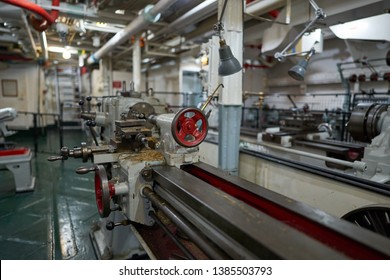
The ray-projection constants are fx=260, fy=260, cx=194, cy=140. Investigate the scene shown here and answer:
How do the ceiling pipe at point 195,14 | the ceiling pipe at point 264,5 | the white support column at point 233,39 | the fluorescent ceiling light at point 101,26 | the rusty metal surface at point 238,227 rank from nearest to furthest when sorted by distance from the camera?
the rusty metal surface at point 238,227 → the white support column at point 233,39 → the ceiling pipe at point 264,5 → the ceiling pipe at point 195,14 → the fluorescent ceiling light at point 101,26

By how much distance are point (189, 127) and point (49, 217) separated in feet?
5.99

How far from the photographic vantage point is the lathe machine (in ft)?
2.14

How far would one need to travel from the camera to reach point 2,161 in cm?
265

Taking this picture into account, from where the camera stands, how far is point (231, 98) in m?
2.04

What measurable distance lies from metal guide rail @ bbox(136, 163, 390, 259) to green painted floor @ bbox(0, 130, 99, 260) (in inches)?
47.3

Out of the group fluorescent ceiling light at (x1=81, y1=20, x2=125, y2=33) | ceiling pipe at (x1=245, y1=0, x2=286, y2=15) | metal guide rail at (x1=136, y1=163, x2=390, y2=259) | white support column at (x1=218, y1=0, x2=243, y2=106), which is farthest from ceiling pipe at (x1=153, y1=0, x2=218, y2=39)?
metal guide rail at (x1=136, y1=163, x2=390, y2=259)

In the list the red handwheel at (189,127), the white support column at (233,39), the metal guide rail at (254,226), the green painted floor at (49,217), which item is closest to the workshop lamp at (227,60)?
the white support column at (233,39)

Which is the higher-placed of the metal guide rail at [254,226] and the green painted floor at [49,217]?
the metal guide rail at [254,226]

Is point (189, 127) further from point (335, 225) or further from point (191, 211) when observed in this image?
point (335, 225)

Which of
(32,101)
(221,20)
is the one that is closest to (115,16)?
(221,20)

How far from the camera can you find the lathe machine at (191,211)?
65 cm

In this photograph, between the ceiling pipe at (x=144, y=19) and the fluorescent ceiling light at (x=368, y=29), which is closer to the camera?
the ceiling pipe at (x=144, y=19)

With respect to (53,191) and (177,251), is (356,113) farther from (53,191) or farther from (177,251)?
(53,191)

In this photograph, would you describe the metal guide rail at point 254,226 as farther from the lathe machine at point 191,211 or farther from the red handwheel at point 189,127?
the red handwheel at point 189,127
